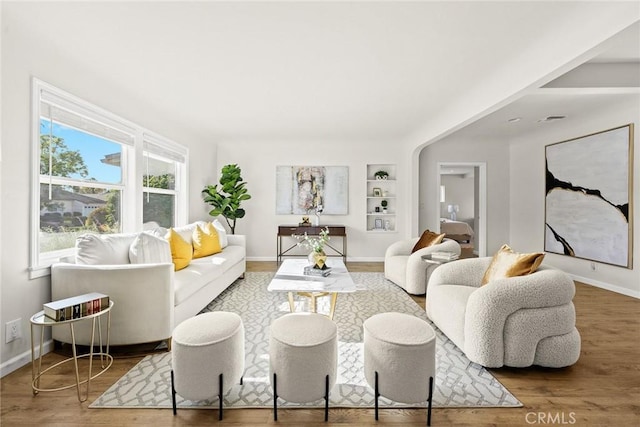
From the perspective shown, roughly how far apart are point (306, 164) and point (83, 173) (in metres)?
3.65

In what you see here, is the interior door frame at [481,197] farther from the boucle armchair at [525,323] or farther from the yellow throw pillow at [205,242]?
the yellow throw pillow at [205,242]

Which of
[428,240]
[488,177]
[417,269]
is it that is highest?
[488,177]

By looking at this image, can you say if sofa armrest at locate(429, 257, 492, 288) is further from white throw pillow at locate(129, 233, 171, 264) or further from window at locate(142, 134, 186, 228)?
window at locate(142, 134, 186, 228)

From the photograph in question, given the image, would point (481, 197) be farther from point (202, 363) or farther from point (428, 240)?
point (202, 363)

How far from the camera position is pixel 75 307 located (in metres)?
1.69

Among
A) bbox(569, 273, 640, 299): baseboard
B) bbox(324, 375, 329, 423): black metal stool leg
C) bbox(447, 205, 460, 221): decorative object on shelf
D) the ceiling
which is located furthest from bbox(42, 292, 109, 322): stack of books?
bbox(447, 205, 460, 221): decorative object on shelf

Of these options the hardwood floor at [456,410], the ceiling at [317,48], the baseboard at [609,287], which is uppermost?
the ceiling at [317,48]

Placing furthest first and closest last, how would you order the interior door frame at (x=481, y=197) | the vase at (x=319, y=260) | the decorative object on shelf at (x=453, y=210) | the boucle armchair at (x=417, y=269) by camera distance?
1. the decorative object on shelf at (x=453, y=210)
2. the interior door frame at (x=481, y=197)
3. the boucle armchair at (x=417, y=269)
4. the vase at (x=319, y=260)

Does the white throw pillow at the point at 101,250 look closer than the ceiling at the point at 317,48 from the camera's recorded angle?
No

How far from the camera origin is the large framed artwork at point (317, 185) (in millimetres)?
5676

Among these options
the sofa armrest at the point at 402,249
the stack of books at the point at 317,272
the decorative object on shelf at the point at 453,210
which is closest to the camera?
the stack of books at the point at 317,272

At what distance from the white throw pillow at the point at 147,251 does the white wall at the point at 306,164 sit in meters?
3.18

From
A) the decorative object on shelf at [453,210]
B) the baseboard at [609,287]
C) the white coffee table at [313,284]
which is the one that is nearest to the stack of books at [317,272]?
the white coffee table at [313,284]

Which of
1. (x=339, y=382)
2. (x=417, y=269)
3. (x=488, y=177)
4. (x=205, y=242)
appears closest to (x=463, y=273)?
(x=417, y=269)
